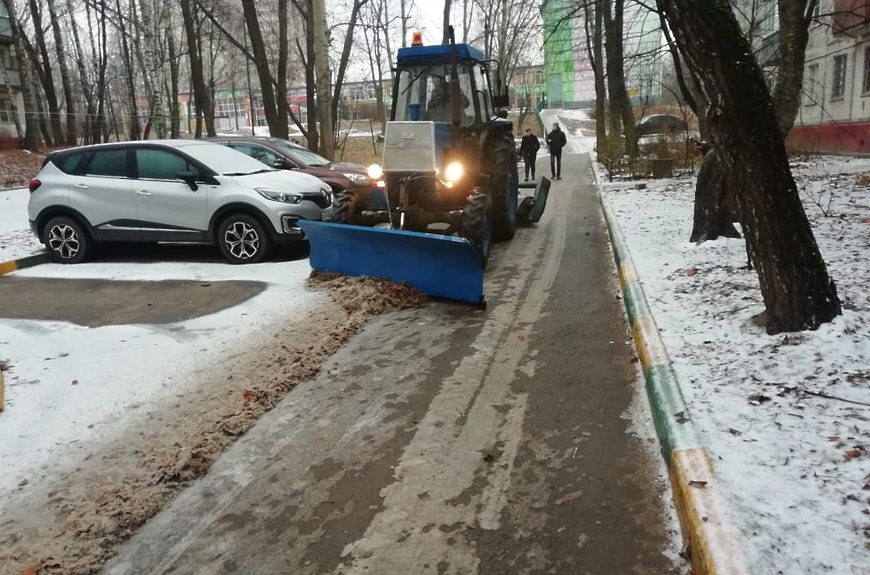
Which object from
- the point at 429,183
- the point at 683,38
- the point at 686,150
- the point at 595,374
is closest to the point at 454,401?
the point at 595,374

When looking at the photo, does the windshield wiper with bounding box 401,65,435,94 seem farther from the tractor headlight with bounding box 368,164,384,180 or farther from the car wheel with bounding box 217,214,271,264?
the car wheel with bounding box 217,214,271,264

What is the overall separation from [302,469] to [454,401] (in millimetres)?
1260

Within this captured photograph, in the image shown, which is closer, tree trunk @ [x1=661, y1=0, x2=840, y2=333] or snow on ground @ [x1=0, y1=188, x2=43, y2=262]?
tree trunk @ [x1=661, y1=0, x2=840, y2=333]

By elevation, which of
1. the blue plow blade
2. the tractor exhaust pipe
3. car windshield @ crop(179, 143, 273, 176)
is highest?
the tractor exhaust pipe

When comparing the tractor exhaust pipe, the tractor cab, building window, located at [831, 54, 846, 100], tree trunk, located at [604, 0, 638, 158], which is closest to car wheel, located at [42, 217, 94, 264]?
the tractor cab

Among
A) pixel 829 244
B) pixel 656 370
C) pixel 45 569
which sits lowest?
pixel 45 569

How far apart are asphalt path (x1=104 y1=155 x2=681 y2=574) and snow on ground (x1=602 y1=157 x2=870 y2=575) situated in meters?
0.40

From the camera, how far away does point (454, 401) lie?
4.70 m

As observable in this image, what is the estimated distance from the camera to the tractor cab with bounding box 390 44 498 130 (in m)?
9.28

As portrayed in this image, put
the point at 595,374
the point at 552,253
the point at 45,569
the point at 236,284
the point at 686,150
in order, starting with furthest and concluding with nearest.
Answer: the point at 686,150, the point at 552,253, the point at 236,284, the point at 595,374, the point at 45,569

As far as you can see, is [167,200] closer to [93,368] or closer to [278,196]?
[278,196]

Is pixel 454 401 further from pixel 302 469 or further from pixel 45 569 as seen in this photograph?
pixel 45 569

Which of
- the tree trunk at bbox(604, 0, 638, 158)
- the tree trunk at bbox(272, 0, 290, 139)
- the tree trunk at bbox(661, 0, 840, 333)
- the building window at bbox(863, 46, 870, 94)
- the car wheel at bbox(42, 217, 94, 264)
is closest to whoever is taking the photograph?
the tree trunk at bbox(661, 0, 840, 333)

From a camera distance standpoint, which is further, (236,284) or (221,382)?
(236,284)
